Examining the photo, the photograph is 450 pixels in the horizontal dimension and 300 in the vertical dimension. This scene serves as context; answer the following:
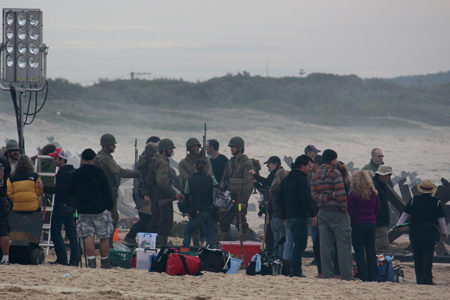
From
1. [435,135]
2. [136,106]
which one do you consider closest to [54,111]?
[136,106]

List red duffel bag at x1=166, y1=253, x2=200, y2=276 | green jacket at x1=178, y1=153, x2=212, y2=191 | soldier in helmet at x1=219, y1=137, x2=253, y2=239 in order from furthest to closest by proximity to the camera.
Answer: green jacket at x1=178, y1=153, x2=212, y2=191 → soldier in helmet at x1=219, y1=137, x2=253, y2=239 → red duffel bag at x1=166, y1=253, x2=200, y2=276

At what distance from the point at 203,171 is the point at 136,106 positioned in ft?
123

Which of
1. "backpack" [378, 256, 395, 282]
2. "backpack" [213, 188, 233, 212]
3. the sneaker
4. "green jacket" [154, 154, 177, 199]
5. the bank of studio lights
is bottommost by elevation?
the sneaker

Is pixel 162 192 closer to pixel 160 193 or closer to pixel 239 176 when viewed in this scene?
pixel 160 193

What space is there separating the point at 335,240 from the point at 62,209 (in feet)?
11.9

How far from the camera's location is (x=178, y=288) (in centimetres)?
922

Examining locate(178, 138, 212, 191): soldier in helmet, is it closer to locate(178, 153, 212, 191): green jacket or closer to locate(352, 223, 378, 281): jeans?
locate(178, 153, 212, 191): green jacket

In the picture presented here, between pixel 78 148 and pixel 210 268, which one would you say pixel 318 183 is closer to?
pixel 210 268

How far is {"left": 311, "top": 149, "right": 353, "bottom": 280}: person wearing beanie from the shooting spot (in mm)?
10398

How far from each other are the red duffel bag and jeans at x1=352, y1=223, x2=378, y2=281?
6.78 ft

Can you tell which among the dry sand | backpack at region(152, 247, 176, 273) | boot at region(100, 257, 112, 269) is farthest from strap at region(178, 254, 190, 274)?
boot at region(100, 257, 112, 269)

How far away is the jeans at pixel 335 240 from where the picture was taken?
10461mm

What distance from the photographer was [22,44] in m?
12.6

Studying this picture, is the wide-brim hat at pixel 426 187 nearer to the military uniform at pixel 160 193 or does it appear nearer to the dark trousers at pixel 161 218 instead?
the military uniform at pixel 160 193
